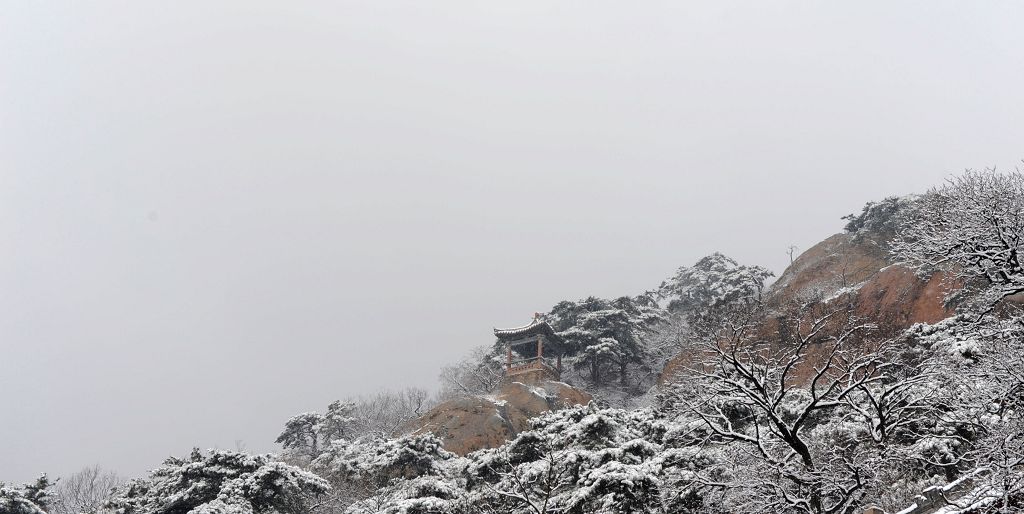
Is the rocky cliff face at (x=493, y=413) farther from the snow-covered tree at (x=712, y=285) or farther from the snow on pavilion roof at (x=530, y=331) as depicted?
the snow-covered tree at (x=712, y=285)

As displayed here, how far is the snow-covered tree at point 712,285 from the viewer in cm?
4122

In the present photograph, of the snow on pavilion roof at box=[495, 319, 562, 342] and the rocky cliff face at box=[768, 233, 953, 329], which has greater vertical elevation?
the snow on pavilion roof at box=[495, 319, 562, 342]

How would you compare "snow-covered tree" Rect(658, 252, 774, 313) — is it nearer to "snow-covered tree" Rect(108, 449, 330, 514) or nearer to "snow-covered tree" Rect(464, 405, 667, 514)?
"snow-covered tree" Rect(464, 405, 667, 514)

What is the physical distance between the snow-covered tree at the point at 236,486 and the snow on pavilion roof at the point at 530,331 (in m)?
23.3

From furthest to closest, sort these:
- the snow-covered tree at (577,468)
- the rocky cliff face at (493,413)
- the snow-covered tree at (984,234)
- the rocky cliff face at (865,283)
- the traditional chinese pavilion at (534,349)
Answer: the traditional chinese pavilion at (534,349) < the rocky cliff face at (493,413) < the rocky cliff face at (865,283) < the snow-covered tree at (577,468) < the snow-covered tree at (984,234)

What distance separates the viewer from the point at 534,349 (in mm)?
44062

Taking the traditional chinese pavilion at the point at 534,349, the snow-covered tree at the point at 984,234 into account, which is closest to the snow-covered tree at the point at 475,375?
the traditional chinese pavilion at the point at 534,349

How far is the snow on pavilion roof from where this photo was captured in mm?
41625

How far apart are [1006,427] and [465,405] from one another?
28.1m

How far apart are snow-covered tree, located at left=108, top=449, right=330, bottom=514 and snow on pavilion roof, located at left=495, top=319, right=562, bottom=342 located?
23286 millimetres

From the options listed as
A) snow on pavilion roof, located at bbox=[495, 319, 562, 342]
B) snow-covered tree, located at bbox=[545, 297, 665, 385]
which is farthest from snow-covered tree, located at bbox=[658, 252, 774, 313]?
snow on pavilion roof, located at bbox=[495, 319, 562, 342]

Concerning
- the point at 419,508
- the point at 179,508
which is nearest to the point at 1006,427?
the point at 419,508

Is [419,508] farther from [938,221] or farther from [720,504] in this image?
[938,221]

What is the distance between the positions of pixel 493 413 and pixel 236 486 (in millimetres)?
17370
